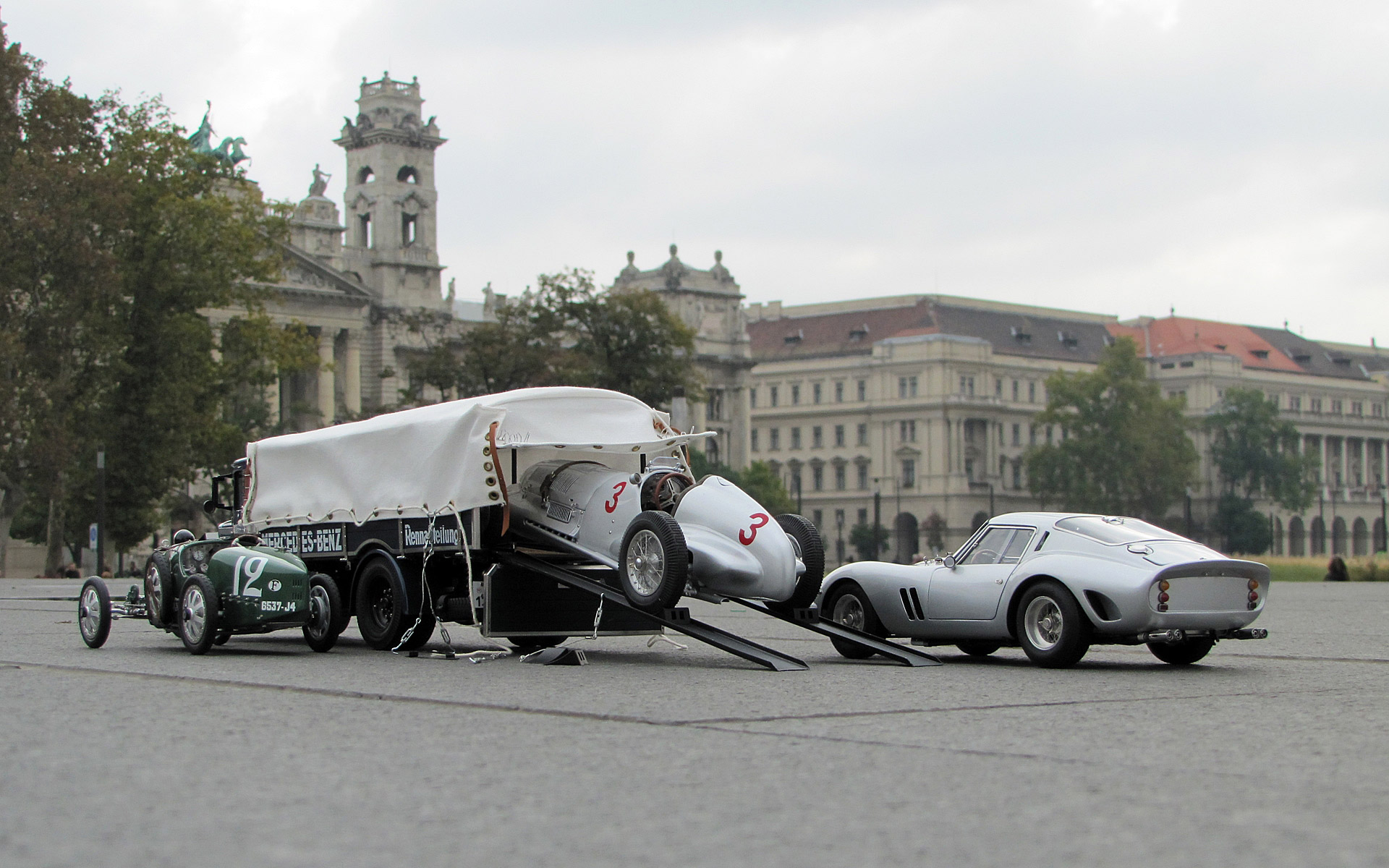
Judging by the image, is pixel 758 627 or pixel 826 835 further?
pixel 758 627

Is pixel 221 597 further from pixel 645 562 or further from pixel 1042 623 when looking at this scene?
pixel 1042 623

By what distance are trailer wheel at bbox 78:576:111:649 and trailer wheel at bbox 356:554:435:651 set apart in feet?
8.58

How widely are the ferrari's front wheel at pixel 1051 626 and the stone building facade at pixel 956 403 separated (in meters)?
116

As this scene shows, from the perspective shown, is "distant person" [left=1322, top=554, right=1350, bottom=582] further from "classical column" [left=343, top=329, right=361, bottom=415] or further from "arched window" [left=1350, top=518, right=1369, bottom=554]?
"arched window" [left=1350, top=518, right=1369, bottom=554]

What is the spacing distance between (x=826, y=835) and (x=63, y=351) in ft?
165

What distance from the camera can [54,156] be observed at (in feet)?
171

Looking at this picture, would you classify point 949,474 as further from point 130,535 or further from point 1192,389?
point 130,535

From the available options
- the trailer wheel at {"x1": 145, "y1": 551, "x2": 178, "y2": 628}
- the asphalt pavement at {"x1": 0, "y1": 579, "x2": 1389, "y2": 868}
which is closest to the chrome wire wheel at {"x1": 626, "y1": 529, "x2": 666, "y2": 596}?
the asphalt pavement at {"x1": 0, "y1": 579, "x2": 1389, "y2": 868}

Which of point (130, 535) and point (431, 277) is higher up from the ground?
point (431, 277)

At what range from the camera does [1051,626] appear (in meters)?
16.3

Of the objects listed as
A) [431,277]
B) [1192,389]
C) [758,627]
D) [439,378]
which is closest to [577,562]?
[758,627]

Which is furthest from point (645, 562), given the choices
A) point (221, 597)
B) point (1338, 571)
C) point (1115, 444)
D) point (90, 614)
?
point (1115, 444)

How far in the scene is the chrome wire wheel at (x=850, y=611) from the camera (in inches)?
709

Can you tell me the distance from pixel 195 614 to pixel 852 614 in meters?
6.66
